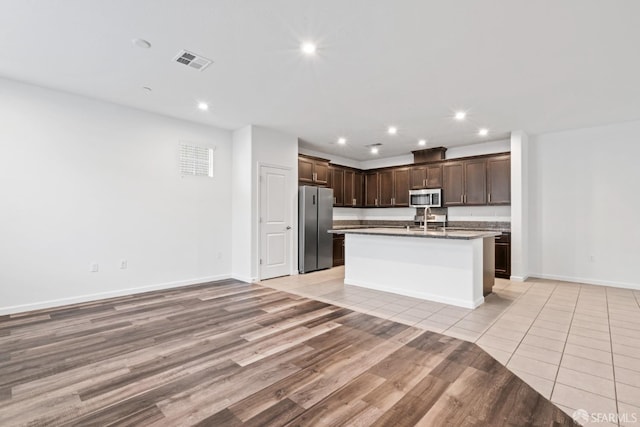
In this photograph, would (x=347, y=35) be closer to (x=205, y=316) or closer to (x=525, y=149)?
(x=205, y=316)

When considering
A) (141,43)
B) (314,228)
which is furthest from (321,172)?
(141,43)

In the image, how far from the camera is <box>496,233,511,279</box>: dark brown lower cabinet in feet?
18.8

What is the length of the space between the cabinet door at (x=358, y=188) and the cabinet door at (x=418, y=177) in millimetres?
1445

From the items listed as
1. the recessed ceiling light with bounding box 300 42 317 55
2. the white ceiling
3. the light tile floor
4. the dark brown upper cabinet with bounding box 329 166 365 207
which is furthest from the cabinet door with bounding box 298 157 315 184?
the recessed ceiling light with bounding box 300 42 317 55

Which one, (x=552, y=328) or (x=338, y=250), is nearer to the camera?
(x=552, y=328)

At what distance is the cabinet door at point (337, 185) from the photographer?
747cm

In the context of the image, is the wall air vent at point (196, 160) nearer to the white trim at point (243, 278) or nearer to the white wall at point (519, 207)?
the white trim at point (243, 278)

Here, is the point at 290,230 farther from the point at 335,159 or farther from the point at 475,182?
the point at 475,182

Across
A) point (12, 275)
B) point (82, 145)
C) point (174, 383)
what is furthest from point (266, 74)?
point (12, 275)

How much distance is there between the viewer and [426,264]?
14.0 ft

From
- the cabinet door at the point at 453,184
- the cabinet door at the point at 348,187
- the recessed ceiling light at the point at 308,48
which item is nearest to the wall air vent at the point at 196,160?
the recessed ceiling light at the point at 308,48

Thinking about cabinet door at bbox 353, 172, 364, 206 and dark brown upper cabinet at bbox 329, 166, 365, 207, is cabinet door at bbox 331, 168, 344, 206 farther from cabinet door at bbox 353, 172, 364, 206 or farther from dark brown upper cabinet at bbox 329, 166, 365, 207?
cabinet door at bbox 353, 172, 364, 206

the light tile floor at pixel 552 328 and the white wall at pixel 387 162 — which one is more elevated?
the white wall at pixel 387 162

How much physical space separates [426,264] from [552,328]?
1.52 metres
